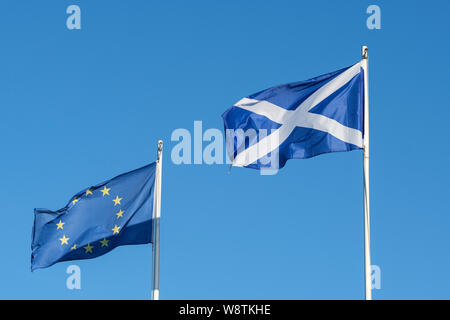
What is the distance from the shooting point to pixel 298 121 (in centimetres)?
2631

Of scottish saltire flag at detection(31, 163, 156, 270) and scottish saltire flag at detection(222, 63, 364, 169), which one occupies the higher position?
scottish saltire flag at detection(222, 63, 364, 169)

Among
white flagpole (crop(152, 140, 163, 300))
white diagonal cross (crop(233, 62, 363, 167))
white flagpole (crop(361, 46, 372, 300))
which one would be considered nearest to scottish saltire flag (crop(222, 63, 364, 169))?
white diagonal cross (crop(233, 62, 363, 167))

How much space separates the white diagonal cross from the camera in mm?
25848

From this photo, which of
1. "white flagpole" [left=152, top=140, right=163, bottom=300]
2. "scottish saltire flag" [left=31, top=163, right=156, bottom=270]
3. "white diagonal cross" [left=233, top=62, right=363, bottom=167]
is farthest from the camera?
"scottish saltire flag" [left=31, top=163, right=156, bottom=270]

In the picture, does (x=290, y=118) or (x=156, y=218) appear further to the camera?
(x=156, y=218)

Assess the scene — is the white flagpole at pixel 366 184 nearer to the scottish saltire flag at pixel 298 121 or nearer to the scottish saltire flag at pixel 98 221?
the scottish saltire flag at pixel 298 121

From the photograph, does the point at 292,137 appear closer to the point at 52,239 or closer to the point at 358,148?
the point at 358,148

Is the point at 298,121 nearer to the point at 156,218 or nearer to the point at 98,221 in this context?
the point at 156,218

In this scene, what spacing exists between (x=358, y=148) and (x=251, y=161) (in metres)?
2.85

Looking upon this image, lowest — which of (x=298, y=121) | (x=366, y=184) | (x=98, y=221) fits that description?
(x=98, y=221)

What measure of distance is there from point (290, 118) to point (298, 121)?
32 cm

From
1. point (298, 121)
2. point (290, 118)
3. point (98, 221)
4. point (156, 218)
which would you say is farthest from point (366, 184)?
point (98, 221)

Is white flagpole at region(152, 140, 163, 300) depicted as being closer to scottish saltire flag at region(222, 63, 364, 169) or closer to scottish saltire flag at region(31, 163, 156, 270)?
scottish saltire flag at region(31, 163, 156, 270)
